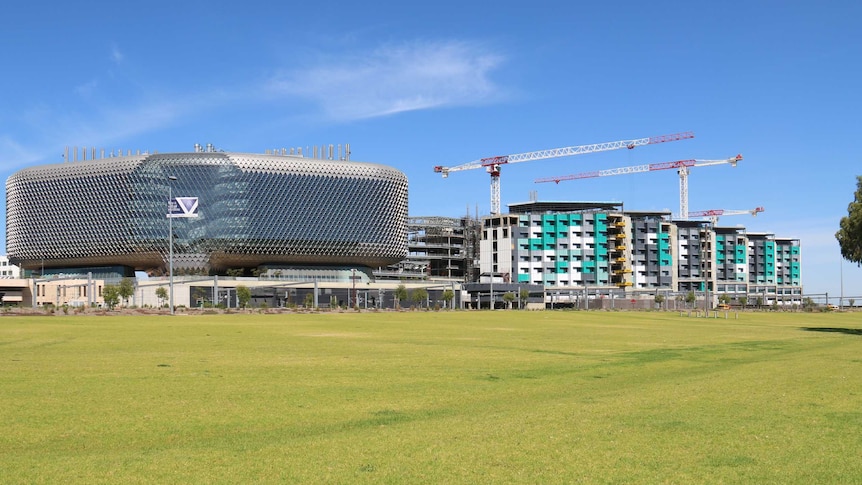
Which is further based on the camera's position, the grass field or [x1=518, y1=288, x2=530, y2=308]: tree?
[x1=518, y1=288, x2=530, y2=308]: tree

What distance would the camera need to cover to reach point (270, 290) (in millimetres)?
172750

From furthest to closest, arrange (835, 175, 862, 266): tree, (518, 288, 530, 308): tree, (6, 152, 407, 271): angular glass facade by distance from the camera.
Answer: (6, 152, 407, 271): angular glass facade, (518, 288, 530, 308): tree, (835, 175, 862, 266): tree

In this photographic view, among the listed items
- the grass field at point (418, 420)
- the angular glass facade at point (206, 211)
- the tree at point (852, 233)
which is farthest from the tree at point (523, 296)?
the grass field at point (418, 420)

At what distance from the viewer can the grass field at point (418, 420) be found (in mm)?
9688

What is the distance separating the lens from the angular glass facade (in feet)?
606

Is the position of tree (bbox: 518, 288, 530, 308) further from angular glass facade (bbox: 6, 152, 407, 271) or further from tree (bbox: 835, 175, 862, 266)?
tree (bbox: 835, 175, 862, 266)

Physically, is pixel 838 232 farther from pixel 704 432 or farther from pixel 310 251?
pixel 310 251

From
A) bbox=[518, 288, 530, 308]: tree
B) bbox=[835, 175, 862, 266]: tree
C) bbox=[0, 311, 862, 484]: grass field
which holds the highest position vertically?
bbox=[835, 175, 862, 266]: tree

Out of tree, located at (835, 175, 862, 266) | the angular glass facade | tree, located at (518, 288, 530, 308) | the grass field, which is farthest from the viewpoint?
the angular glass facade

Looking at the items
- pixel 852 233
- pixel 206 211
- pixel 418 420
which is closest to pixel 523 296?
pixel 206 211

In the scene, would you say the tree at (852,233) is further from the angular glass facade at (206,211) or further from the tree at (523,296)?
the angular glass facade at (206,211)

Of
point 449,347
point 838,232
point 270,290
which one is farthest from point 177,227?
Result: point 449,347

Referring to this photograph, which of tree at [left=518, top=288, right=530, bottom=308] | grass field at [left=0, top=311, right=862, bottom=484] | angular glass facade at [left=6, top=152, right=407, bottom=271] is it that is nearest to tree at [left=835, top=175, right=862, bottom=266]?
grass field at [left=0, top=311, right=862, bottom=484]

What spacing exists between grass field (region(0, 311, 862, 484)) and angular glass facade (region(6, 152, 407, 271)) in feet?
538
